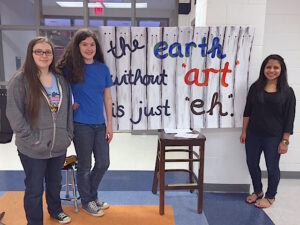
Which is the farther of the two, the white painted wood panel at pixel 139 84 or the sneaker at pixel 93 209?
the white painted wood panel at pixel 139 84

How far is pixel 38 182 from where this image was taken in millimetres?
1893

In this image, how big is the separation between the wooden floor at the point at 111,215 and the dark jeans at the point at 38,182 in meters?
0.24

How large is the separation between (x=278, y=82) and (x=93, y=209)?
1919mm

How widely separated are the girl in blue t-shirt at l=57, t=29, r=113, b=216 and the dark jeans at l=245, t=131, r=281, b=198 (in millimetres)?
1320

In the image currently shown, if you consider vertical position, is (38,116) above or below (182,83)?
below

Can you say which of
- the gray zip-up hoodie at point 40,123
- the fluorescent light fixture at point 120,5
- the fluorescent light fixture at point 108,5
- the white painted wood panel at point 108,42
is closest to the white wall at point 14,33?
the fluorescent light fixture at point 108,5

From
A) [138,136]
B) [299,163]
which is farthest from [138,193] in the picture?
[138,136]

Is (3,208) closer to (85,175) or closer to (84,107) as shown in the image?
(85,175)

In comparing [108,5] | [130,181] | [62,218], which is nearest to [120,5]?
[108,5]

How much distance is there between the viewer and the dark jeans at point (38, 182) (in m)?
1.87

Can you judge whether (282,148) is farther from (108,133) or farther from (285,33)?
(108,133)

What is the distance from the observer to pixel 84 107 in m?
2.10

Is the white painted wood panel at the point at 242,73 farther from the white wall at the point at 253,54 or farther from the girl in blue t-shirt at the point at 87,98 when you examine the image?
the girl in blue t-shirt at the point at 87,98

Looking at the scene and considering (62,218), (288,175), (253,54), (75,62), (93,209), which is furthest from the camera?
(288,175)
